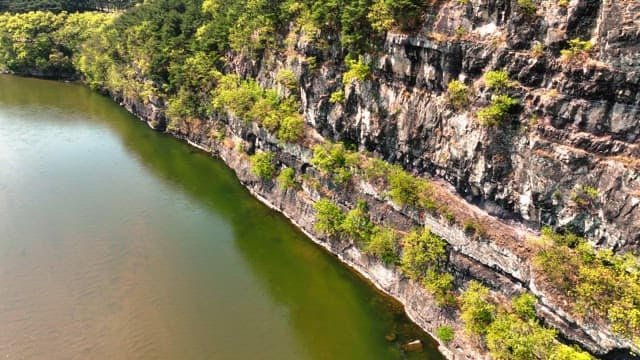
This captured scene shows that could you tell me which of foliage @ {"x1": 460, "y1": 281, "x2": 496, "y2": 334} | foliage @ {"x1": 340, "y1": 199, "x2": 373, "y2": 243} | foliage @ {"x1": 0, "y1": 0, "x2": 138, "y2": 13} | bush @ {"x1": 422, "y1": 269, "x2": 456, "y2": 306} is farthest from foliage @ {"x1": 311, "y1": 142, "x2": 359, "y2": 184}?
foliage @ {"x1": 0, "y1": 0, "x2": 138, "y2": 13}

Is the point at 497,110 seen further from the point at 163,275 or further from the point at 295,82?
the point at 163,275

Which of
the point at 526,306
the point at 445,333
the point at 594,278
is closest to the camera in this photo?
the point at 594,278

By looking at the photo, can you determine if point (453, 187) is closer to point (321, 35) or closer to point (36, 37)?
point (321, 35)

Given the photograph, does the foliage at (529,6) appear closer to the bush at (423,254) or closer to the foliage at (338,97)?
the bush at (423,254)

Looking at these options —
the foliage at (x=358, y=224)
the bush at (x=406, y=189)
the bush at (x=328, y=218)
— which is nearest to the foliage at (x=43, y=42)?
the bush at (x=328, y=218)

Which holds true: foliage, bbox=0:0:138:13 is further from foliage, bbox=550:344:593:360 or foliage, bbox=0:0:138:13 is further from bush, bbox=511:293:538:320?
foliage, bbox=550:344:593:360

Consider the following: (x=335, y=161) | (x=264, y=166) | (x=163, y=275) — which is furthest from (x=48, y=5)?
(x=335, y=161)
